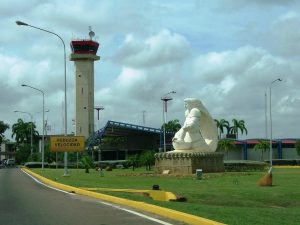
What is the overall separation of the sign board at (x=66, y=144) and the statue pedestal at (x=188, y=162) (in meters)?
7.15

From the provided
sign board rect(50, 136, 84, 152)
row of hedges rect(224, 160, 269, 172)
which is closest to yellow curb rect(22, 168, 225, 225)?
sign board rect(50, 136, 84, 152)

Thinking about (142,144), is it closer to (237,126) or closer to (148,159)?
(237,126)

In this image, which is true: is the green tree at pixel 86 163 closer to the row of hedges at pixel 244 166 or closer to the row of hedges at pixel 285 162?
the row of hedges at pixel 244 166

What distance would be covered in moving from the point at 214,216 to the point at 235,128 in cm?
11704

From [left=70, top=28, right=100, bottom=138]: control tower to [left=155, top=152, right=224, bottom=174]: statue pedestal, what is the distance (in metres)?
66.9

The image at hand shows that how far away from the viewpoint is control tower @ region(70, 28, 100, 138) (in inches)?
4515

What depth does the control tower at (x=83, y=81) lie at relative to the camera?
115m

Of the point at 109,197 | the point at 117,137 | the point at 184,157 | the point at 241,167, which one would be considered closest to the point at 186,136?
the point at 184,157

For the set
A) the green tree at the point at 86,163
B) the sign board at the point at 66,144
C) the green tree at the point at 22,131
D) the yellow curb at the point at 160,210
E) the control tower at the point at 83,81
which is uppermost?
the control tower at the point at 83,81

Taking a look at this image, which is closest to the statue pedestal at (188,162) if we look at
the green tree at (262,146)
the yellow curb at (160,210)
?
the yellow curb at (160,210)

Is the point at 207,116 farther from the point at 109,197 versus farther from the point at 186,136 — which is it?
the point at 109,197

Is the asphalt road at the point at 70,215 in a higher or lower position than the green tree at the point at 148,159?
lower

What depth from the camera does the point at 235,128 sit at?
129250 millimetres

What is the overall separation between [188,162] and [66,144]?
11.0 metres
